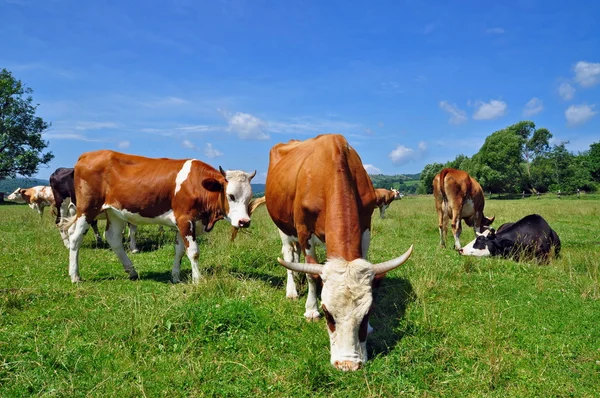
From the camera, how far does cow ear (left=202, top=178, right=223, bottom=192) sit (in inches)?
312

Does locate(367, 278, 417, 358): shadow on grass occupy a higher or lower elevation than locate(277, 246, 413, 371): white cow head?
lower

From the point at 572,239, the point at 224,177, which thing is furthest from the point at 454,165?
the point at 224,177

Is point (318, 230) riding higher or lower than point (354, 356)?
higher

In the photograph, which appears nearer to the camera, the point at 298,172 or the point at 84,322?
the point at 84,322

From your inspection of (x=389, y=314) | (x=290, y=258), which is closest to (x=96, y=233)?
(x=290, y=258)

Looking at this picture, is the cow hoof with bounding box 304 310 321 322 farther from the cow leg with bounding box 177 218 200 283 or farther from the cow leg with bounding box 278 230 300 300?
the cow leg with bounding box 177 218 200 283

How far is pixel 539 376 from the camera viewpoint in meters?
4.16

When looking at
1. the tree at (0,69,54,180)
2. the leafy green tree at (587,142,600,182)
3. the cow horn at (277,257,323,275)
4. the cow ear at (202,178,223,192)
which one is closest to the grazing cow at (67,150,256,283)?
the cow ear at (202,178,223,192)

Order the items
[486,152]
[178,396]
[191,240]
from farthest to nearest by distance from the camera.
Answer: [486,152] < [191,240] < [178,396]

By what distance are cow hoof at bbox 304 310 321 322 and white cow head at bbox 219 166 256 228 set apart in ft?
8.45

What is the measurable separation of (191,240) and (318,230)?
3379 mm

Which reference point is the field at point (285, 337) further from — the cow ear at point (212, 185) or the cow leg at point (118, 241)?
the cow ear at point (212, 185)

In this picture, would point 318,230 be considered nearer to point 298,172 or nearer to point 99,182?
point 298,172

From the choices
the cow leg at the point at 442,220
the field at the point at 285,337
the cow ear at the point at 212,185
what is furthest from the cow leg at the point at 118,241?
the cow leg at the point at 442,220
